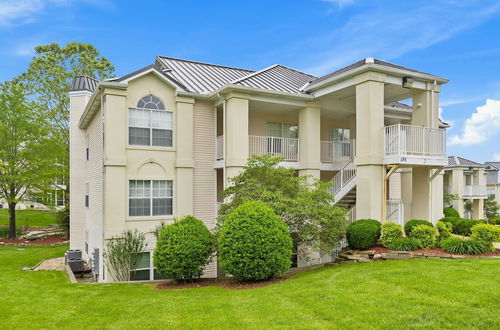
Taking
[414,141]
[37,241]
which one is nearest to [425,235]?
[414,141]

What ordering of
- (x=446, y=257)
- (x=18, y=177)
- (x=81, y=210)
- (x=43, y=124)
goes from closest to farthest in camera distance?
(x=446, y=257)
(x=81, y=210)
(x=18, y=177)
(x=43, y=124)

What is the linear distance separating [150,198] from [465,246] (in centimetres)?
1173

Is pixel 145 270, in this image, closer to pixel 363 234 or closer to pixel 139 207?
pixel 139 207

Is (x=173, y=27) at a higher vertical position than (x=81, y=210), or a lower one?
higher

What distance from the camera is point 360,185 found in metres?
14.0

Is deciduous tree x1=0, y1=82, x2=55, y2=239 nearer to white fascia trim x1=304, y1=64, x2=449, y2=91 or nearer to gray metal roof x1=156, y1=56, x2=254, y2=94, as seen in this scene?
gray metal roof x1=156, y1=56, x2=254, y2=94

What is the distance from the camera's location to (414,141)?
555 inches

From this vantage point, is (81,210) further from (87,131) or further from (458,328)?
(458,328)

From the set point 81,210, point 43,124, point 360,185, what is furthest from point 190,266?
point 43,124

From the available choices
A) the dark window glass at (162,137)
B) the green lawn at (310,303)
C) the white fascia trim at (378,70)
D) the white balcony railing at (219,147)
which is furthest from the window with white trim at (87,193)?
the white fascia trim at (378,70)

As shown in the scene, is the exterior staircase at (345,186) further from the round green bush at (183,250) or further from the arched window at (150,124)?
the arched window at (150,124)

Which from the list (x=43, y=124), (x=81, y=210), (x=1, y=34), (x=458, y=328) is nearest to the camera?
(x=458, y=328)

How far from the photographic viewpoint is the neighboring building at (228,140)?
45.7 ft

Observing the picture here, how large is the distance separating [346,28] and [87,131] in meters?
14.9
